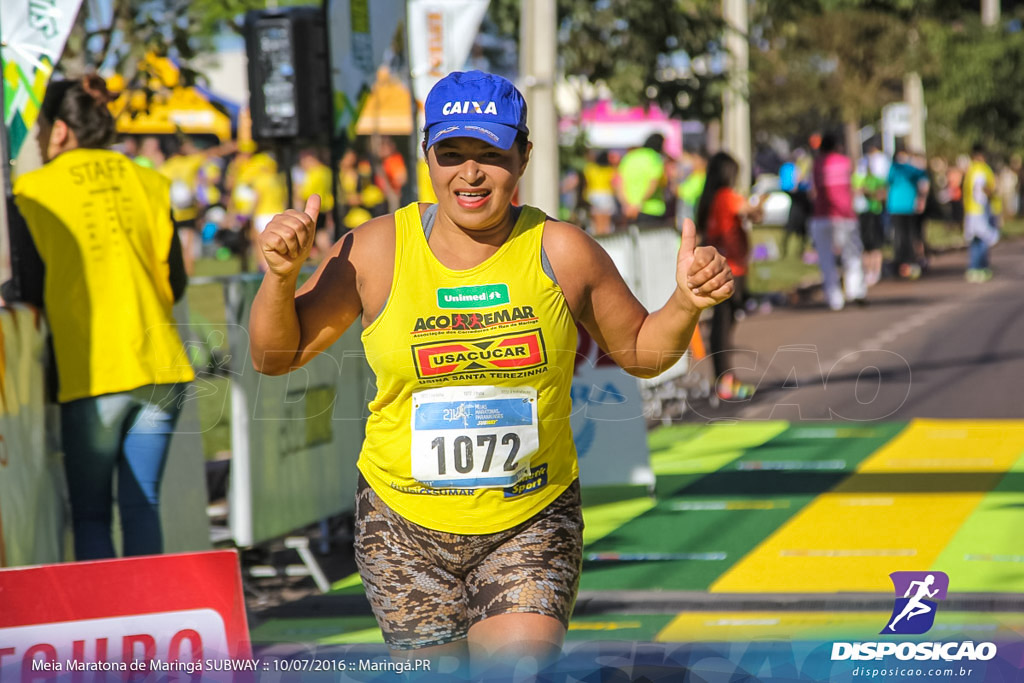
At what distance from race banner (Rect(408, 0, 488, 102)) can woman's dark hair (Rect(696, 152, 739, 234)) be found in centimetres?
219

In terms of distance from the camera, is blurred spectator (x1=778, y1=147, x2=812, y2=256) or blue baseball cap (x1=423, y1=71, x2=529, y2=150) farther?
blurred spectator (x1=778, y1=147, x2=812, y2=256)

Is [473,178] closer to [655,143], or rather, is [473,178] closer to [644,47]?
[655,143]

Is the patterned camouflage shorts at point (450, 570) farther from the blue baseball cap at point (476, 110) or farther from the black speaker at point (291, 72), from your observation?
the black speaker at point (291, 72)

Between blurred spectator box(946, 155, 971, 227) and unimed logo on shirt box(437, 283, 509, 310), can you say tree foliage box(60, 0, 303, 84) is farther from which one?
blurred spectator box(946, 155, 971, 227)

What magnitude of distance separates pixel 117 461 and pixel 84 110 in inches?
50.6

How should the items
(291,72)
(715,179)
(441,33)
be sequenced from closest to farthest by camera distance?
(291,72), (441,33), (715,179)

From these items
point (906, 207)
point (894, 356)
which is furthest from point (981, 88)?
point (894, 356)

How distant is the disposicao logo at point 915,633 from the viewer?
8.65 feet

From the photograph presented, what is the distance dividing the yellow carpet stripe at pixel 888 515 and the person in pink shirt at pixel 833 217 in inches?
288

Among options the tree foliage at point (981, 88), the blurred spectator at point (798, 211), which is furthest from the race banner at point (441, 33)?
the tree foliage at point (981, 88)

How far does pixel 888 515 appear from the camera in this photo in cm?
780

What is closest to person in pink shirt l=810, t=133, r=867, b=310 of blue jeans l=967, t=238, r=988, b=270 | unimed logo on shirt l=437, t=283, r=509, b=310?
blue jeans l=967, t=238, r=988, b=270

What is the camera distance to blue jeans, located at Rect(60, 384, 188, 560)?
538 centimetres

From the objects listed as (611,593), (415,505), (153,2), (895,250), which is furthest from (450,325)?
(895,250)
